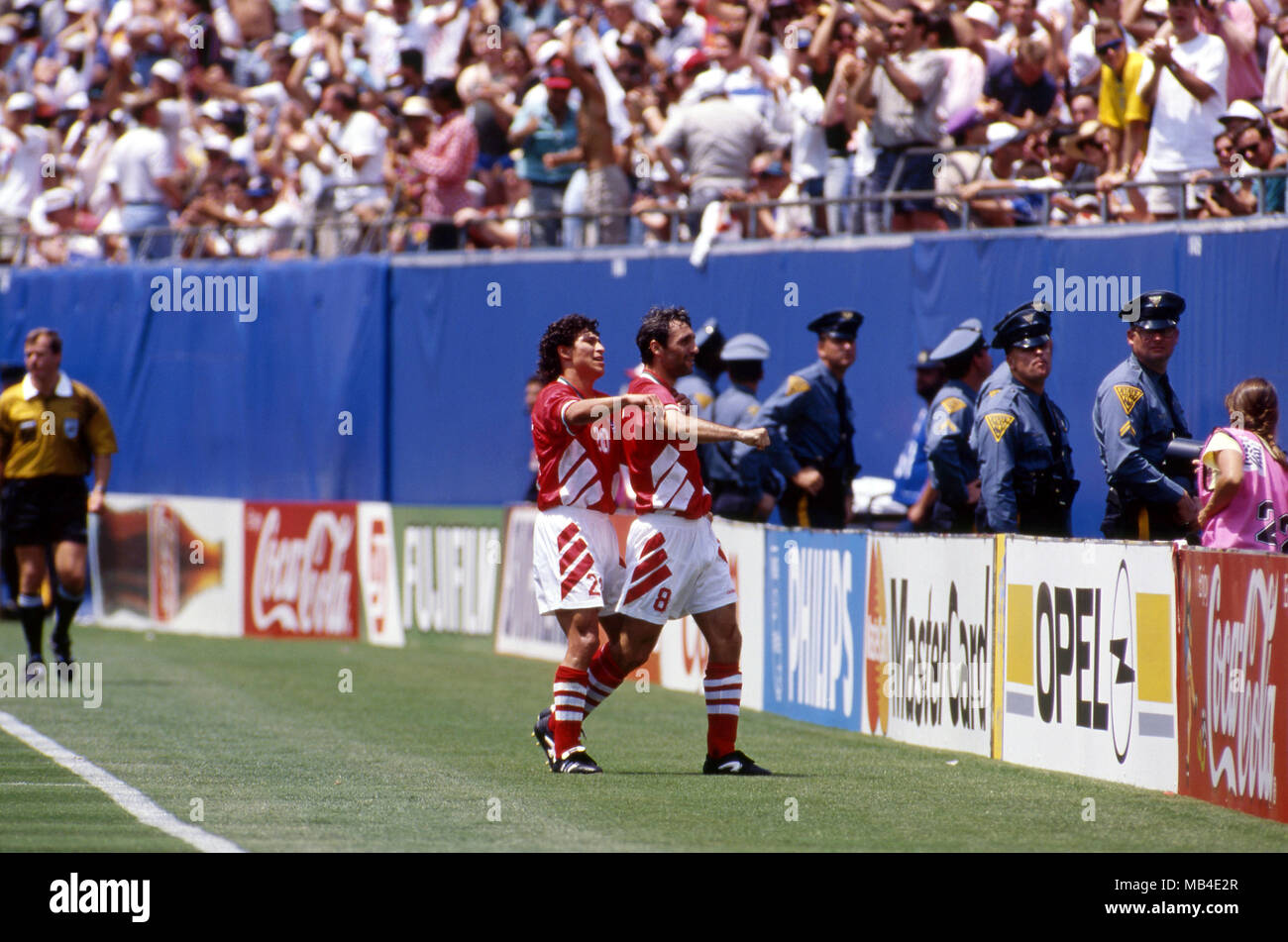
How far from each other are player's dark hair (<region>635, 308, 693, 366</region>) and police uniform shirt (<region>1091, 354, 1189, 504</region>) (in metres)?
2.51

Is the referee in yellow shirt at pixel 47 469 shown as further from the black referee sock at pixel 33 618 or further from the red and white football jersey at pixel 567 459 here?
the red and white football jersey at pixel 567 459

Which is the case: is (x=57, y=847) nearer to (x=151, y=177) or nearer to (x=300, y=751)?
(x=300, y=751)

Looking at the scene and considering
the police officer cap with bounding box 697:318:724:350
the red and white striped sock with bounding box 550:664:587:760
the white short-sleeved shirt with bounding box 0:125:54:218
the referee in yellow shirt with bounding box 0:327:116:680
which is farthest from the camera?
the white short-sleeved shirt with bounding box 0:125:54:218

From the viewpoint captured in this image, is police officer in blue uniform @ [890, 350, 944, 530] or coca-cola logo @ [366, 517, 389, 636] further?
coca-cola logo @ [366, 517, 389, 636]

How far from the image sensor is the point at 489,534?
19.6 meters

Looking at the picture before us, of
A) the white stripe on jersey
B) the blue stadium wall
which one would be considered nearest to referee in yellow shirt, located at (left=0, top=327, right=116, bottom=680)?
the blue stadium wall

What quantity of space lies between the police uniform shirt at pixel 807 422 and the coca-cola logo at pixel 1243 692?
16.8 feet

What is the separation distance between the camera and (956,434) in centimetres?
1292

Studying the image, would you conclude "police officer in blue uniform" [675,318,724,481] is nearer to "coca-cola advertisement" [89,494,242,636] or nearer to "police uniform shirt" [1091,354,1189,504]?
"police uniform shirt" [1091,354,1189,504]

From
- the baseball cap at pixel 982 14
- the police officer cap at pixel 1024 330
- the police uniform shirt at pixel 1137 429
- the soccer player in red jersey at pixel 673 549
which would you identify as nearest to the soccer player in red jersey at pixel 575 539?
the soccer player in red jersey at pixel 673 549

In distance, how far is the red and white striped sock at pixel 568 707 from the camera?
1052 cm

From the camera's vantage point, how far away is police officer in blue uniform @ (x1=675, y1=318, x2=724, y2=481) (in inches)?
621

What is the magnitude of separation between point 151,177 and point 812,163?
31.7 feet
